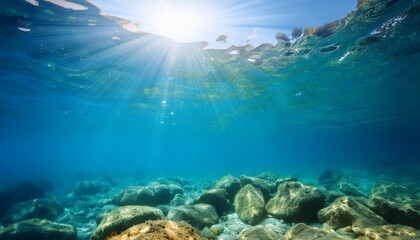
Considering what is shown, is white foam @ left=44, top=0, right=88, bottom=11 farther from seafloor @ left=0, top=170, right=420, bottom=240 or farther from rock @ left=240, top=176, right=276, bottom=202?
rock @ left=240, top=176, right=276, bottom=202

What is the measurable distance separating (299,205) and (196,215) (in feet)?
11.0

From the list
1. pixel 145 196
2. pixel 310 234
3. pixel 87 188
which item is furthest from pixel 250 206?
pixel 87 188

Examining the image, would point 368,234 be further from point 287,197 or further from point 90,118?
point 90,118

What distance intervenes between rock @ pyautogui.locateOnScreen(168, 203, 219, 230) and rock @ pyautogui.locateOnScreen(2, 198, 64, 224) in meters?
7.97

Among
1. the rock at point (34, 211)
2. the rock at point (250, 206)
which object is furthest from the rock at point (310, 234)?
the rock at point (34, 211)

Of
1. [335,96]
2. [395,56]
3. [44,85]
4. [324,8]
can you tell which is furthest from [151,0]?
[335,96]

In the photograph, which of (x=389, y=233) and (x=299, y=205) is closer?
(x=389, y=233)

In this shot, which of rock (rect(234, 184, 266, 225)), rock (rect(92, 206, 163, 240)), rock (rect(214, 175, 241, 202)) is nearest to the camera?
rock (rect(92, 206, 163, 240))

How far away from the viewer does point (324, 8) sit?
11.4m

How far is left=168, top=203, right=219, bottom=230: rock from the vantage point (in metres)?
7.24

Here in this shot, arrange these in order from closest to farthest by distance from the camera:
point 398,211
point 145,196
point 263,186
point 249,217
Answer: point 398,211, point 249,217, point 263,186, point 145,196

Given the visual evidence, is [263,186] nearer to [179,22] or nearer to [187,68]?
[179,22]

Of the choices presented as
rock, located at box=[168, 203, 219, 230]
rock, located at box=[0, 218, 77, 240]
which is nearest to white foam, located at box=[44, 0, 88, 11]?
rock, located at box=[0, 218, 77, 240]

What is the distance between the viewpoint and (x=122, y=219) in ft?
21.7
